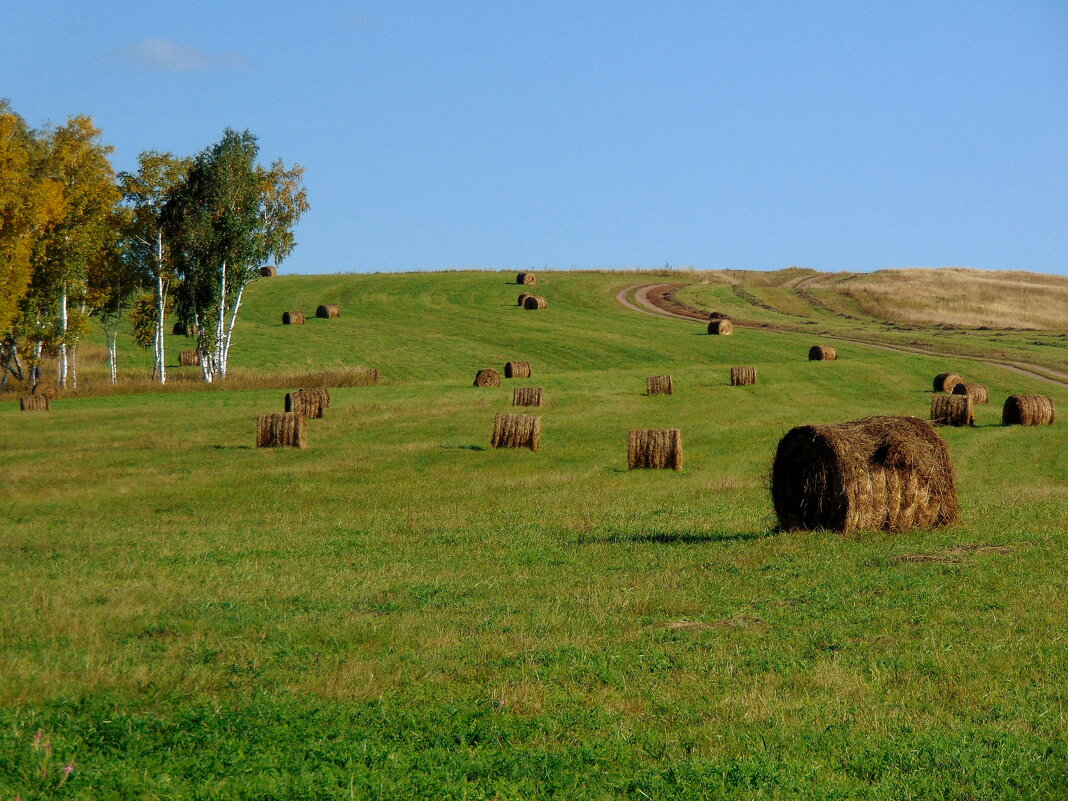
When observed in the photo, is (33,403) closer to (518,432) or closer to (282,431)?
(282,431)

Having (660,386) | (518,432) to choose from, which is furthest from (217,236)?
(518,432)

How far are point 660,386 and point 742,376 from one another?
6.27 metres

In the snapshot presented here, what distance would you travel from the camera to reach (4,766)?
8500 millimetres

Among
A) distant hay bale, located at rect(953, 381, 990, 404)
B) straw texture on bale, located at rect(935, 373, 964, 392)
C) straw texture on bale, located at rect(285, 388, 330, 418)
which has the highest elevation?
straw texture on bale, located at rect(935, 373, 964, 392)

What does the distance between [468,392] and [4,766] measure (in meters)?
47.2

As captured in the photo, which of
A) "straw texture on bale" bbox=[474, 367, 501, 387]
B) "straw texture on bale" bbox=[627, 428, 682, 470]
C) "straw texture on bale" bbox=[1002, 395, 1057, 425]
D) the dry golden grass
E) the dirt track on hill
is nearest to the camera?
"straw texture on bale" bbox=[627, 428, 682, 470]

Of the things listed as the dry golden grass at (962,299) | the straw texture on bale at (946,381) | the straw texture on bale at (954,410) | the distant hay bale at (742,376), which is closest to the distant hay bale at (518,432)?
the straw texture on bale at (954,410)

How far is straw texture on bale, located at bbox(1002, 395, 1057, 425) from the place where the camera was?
146 feet

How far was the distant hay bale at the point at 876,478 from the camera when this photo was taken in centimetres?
1855

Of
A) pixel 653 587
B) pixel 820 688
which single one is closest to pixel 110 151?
pixel 653 587

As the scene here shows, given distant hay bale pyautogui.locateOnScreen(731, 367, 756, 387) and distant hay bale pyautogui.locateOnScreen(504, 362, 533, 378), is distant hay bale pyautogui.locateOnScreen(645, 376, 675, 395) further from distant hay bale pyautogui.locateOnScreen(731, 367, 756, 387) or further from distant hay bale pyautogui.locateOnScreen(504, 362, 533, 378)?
distant hay bale pyautogui.locateOnScreen(504, 362, 533, 378)

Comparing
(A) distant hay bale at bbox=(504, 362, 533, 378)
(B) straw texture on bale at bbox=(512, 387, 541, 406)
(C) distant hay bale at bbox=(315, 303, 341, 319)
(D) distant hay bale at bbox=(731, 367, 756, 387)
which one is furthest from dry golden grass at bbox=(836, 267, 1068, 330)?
(B) straw texture on bale at bbox=(512, 387, 541, 406)

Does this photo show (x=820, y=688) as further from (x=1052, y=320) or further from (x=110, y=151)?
(x=1052, y=320)

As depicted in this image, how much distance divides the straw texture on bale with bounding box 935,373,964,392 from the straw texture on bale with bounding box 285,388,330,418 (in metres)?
31.7
